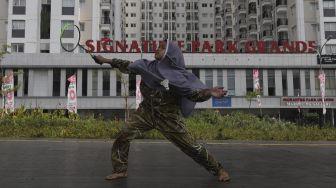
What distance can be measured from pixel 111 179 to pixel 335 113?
49039 mm

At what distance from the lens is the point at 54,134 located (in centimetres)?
1599

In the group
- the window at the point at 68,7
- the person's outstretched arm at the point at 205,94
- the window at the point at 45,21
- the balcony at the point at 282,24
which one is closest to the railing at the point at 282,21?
the balcony at the point at 282,24

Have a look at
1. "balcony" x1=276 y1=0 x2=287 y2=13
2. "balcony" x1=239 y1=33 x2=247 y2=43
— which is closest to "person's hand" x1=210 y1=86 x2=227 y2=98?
"balcony" x1=276 y1=0 x2=287 y2=13

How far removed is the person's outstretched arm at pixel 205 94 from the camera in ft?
17.3

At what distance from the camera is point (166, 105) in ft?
19.2

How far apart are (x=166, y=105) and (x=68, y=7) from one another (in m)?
46.1

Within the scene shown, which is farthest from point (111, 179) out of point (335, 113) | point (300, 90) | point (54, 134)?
point (335, 113)

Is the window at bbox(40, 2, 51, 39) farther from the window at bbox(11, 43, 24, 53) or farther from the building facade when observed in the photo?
the window at bbox(11, 43, 24, 53)

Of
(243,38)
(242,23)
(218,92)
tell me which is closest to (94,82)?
(243,38)

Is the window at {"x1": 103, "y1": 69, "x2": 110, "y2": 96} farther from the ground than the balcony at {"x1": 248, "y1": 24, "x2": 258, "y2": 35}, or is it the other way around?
the balcony at {"x1": 248, "y1": 24, "x2": 258, "y2": 35}

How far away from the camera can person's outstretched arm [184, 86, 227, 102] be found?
5273mm

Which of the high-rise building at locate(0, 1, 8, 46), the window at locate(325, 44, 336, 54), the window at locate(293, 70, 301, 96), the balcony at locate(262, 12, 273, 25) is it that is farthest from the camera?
the balcony at locate(262, 12, 273, 25)

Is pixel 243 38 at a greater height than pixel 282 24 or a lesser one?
greater

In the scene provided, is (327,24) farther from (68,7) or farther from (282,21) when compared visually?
(68,7)
